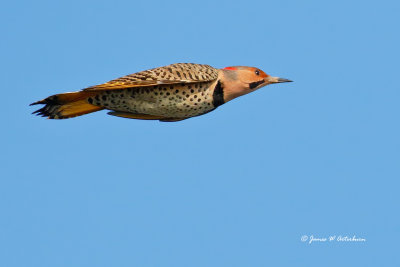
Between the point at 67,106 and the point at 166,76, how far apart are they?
5.00 ft

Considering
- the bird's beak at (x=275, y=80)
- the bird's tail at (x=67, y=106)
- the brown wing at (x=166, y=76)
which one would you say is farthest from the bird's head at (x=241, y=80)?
the bird's tail at (x=67, y=106)

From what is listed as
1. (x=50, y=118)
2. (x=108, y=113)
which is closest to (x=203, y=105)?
(x=108, y=113)

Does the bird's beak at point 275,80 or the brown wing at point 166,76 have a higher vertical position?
the brown wing at point 166,76

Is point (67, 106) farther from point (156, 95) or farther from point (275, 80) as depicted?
point (275, 80)

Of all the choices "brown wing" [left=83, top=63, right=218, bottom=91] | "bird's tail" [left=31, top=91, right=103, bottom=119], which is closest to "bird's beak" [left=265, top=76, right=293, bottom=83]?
"brown wing" [left=83, top=63, right=218, bottom=91]

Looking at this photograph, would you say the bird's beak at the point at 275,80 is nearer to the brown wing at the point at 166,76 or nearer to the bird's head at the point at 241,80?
the bird's head at the point at 241,80

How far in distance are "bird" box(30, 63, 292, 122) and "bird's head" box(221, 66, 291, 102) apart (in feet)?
0.05

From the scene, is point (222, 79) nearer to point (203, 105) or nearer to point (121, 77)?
point (203, 105)

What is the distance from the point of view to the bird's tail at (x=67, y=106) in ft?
41.8

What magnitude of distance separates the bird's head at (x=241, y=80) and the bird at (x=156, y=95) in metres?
0.02

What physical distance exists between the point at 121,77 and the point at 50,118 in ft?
3.95

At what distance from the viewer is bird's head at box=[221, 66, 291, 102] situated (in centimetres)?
1341

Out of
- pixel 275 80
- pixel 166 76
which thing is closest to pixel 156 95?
pixel 166 76

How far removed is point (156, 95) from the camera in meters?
12.9
